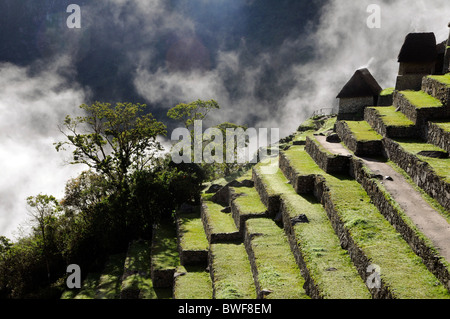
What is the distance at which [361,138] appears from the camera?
20859mm

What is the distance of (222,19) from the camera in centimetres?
14612

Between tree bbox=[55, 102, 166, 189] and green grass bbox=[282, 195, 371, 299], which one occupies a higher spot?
tree bbox=[55, 102, 166, 189]

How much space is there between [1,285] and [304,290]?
87.4 feet

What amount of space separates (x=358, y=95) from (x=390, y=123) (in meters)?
11.1

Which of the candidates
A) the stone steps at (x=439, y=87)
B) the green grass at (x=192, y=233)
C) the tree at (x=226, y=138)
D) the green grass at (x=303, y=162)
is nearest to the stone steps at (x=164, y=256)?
the green grass at (x=192, y=233)

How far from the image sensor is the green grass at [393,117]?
2035 centimetres

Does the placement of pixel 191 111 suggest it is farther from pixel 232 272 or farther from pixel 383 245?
pixel 383 245

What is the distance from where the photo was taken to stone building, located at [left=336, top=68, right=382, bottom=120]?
30750 mm

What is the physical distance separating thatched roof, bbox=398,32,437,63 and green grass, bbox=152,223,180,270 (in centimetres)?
2212

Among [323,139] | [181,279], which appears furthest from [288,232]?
[323,139]

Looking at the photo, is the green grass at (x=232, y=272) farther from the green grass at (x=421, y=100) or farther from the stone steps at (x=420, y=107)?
the green grass at (x=421, y=100)

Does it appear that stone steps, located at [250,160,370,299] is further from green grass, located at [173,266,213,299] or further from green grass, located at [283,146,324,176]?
green grass, located at [173,266,213,299]

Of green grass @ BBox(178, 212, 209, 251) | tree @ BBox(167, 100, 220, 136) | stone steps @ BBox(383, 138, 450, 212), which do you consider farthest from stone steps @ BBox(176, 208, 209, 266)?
tree @ BBox(167, 100, 220, 136)

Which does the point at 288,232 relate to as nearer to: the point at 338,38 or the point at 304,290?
the point at 304,290
